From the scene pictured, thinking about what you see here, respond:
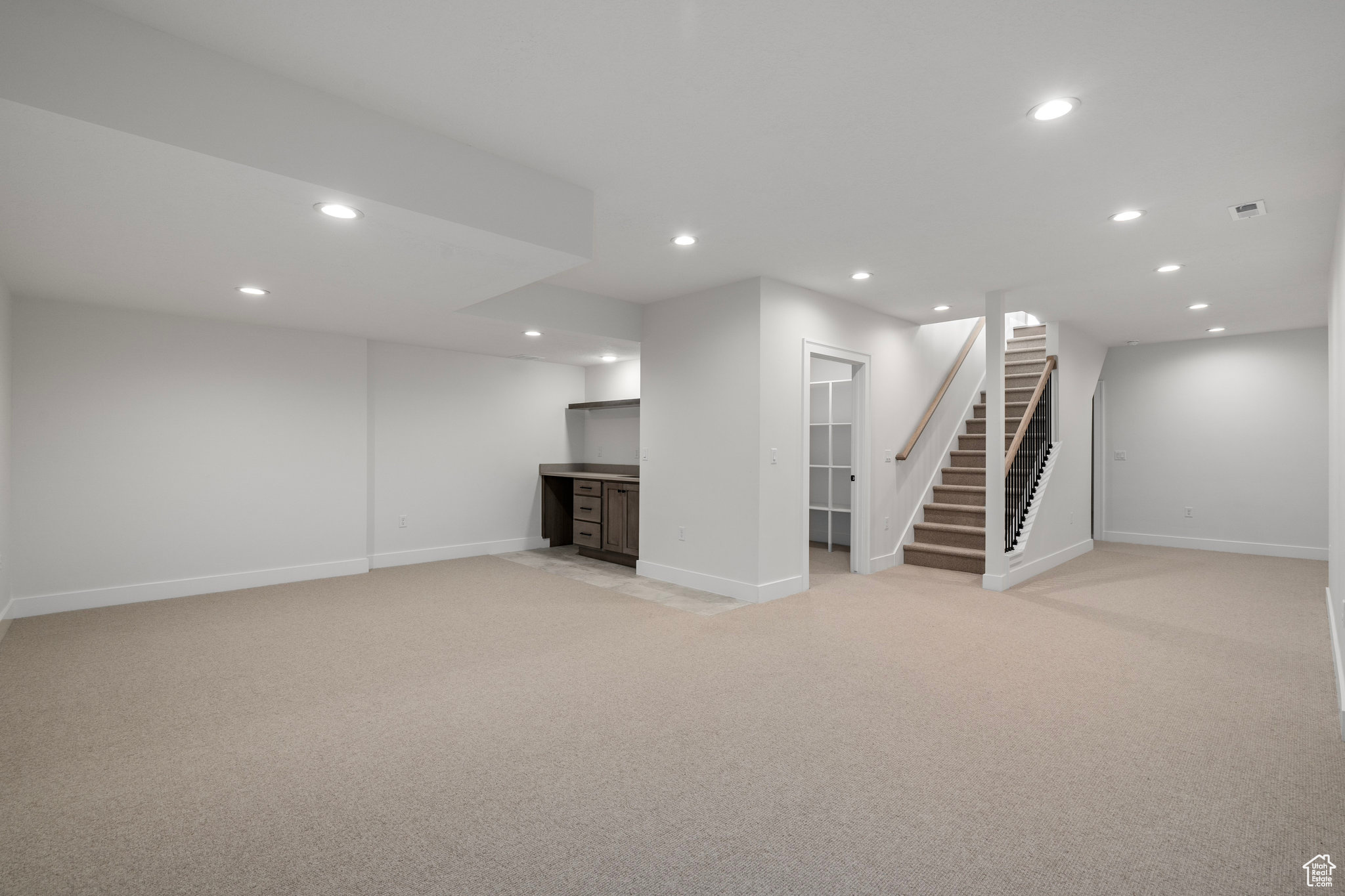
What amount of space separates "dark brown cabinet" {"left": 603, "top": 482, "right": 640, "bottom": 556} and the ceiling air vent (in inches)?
176

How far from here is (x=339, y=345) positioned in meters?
5.86

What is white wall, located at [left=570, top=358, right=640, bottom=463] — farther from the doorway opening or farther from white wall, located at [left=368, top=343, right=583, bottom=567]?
the doorway opening

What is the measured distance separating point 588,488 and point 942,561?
3.57 meters

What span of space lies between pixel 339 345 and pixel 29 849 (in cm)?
466

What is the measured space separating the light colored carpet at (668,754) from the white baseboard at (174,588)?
0.64ft

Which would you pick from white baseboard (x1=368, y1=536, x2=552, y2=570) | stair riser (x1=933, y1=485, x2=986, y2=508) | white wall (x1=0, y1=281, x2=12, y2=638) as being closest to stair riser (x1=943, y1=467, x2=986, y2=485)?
stair riser (x1=933, y1=485, x2=986, y2=508)

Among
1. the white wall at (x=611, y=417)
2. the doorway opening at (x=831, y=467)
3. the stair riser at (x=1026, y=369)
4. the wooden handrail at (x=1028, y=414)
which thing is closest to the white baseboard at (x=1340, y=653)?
the wooden handrail at (x=1028, y=414)

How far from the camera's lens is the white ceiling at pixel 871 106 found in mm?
1887

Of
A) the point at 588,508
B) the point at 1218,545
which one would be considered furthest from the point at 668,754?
the point at 1218,545

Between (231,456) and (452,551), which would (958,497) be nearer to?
(452,551)

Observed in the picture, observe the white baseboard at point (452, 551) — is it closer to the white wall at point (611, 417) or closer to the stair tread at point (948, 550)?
the white wall at point (611, 417)

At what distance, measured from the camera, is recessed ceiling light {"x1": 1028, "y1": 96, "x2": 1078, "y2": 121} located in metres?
2.29

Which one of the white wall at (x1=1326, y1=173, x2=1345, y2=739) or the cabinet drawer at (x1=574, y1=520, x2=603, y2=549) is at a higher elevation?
the white wall at (x1=1326, y1=173, x2=1345, y2=739)

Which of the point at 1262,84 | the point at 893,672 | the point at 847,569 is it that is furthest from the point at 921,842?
the point at 847,569
